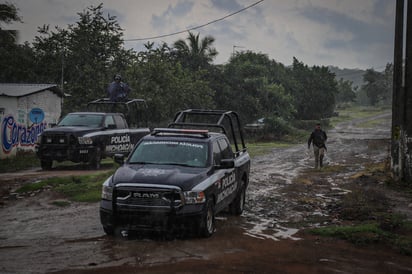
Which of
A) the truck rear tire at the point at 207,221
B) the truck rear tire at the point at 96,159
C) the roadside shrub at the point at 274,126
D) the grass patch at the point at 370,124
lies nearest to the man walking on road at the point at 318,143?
the truck rear tire at the point at 96,159

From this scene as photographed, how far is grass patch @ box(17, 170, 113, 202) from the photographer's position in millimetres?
12602

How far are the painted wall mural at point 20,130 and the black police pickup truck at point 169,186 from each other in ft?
42.9

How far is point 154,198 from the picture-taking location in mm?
8008

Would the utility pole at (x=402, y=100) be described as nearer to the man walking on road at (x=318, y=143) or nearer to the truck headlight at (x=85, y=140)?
the man walking on road at (x=318, y=143)

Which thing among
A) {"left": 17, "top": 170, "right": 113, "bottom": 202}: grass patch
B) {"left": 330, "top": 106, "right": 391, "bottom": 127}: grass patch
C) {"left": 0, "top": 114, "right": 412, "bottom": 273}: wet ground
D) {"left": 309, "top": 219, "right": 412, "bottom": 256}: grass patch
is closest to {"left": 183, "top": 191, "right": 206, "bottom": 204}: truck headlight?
{"left": 0, "top": 114, "right": 412, "bottom": 273}: wet ground

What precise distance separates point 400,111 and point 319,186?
3411mm

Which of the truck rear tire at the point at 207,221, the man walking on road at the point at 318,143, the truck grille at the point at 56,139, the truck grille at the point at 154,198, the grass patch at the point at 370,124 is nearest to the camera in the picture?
the truck grille at the point at 154,198

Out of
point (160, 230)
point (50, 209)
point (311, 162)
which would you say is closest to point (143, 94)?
point (311, 162)

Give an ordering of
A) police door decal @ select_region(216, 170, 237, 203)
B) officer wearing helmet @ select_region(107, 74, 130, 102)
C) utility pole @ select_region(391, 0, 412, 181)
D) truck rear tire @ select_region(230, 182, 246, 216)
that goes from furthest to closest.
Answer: officer wearing helmet @ select_region(107, 74, 130, 102), utility pole @ select_region(391, 0, 412, 181), truck rear tire @ select_region(230, 182, 246, 216), police door decal @ select_region(216, 170, 237, 203)

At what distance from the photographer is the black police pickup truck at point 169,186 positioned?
801 cm

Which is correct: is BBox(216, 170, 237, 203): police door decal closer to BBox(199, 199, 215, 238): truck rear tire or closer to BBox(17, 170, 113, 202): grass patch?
BBox(199, 199, 215, 238): truck rear tire

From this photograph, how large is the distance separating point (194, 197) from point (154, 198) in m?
0.63

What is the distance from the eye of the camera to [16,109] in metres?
21.9

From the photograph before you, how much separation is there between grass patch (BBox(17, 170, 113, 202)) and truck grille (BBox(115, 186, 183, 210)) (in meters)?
4.54
